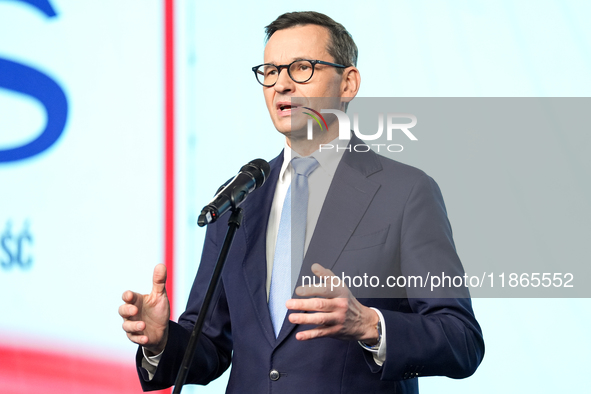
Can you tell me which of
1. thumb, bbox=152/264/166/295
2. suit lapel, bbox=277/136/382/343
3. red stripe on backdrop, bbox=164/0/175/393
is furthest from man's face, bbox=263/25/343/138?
red stripe on backdrop, bbox=164/0/175/393

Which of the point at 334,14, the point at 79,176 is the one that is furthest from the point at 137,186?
the point at 334,14

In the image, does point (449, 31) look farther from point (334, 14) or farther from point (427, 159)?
point (427, 159)

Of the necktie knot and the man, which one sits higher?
the necktie knot

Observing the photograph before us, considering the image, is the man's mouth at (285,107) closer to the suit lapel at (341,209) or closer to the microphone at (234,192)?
the suit lapel at (341,209)

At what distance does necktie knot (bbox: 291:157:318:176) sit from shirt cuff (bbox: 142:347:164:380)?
2.01 ft

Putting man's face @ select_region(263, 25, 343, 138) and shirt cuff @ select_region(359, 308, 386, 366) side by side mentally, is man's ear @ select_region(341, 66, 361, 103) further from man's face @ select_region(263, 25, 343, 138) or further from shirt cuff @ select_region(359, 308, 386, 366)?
shirt cuff @ select_region(359, 308, 386, 366)

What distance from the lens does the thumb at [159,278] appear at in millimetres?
1231

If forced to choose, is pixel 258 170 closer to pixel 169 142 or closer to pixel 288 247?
pixel 288 247

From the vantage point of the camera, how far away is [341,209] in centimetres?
151

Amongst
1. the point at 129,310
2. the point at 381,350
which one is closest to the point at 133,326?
the point at 129,310

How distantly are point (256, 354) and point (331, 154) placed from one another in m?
0.59

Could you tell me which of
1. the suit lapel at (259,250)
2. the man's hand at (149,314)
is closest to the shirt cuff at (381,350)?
the suit lapel at (259,250)

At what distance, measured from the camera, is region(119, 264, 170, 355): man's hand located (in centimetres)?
123

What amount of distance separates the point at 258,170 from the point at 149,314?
40 centimetres
